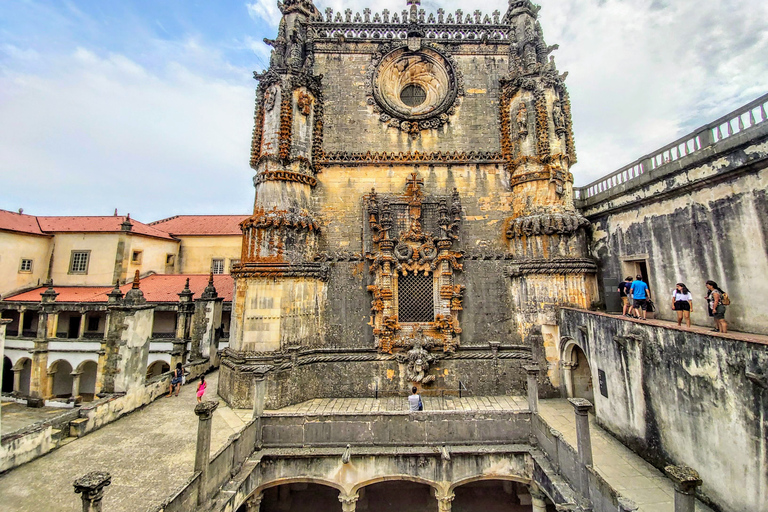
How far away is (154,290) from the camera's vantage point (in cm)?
2505

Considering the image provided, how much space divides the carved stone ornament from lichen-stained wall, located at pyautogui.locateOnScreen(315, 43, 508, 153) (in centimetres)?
30

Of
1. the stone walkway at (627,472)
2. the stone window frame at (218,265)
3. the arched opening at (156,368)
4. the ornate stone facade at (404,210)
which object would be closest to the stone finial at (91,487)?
the ornate stone facade at (404,210)

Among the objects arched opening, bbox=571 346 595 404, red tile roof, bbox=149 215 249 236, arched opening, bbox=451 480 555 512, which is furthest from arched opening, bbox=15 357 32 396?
arched opening, bbox=571 346 595 404

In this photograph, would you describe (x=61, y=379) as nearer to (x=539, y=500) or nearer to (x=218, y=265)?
(x=218, y=265)

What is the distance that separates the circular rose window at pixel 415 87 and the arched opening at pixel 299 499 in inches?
635

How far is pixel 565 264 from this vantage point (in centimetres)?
1415

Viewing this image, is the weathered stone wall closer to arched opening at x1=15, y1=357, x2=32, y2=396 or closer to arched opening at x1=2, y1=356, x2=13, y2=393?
arched opening at x1=15, y1=357, x2=32, y2=396

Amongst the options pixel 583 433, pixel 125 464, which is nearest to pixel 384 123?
pixel 583 433

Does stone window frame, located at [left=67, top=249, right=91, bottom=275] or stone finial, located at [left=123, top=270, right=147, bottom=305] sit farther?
stone window frame, located at [left=67, top=249, right=91, bottom=275]

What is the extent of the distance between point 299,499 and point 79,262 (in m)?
27.3

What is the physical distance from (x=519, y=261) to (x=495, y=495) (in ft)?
30.8

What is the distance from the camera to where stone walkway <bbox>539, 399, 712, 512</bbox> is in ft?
24.7

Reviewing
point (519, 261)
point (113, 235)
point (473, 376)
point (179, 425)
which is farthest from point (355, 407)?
point (113, 235)

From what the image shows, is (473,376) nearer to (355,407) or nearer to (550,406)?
(550,406)
